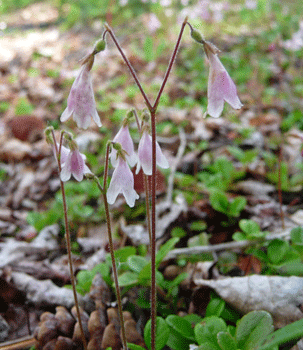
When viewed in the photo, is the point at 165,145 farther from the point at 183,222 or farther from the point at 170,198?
the point at 183,222

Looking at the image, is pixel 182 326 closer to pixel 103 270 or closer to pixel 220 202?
pixel 103 270

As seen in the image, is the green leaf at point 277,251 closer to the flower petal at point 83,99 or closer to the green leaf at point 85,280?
the green leaf at point 85,280

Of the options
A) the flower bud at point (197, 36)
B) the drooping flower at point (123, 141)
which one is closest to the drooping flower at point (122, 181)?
the drooping flower at point (123, 141)

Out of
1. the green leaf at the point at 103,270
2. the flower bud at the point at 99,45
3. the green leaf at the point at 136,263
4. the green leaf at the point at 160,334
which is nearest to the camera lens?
the flower bud at the point at 99,45

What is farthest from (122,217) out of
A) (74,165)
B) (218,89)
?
(218,89)

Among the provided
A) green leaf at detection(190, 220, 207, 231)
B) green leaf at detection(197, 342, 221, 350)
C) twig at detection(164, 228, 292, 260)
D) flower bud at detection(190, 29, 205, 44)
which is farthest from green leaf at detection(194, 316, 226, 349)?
flower bud at detection(190, 29, 205, 44)

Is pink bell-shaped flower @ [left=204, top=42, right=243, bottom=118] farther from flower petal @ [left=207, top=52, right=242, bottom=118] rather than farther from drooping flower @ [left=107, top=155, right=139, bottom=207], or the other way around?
drooping flower @ [left=107, top=155, right=139, bottom=207]
